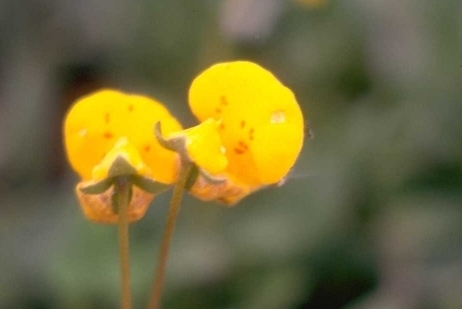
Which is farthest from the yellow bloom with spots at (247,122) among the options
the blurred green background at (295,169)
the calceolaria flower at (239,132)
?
the blurred green background at (295,169)

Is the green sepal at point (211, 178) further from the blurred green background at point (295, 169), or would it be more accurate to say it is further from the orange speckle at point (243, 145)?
the blurred green background at point (295, 169)

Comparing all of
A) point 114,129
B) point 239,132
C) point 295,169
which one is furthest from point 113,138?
point 295,169

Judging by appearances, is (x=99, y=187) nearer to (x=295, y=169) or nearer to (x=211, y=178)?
(x=211, y=178)

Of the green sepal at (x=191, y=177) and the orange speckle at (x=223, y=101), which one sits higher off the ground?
the orange speckle at (x=223, y=101)

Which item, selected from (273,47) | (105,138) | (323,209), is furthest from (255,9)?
(105,138)

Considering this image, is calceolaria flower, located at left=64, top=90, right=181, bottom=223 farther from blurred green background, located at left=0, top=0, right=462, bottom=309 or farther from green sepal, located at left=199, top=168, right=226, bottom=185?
blurred green background, located at left=0, top=0, right=462, bottom=309

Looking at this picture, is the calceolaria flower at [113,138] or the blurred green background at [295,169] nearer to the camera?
the calceolaria flower at [113,138]
